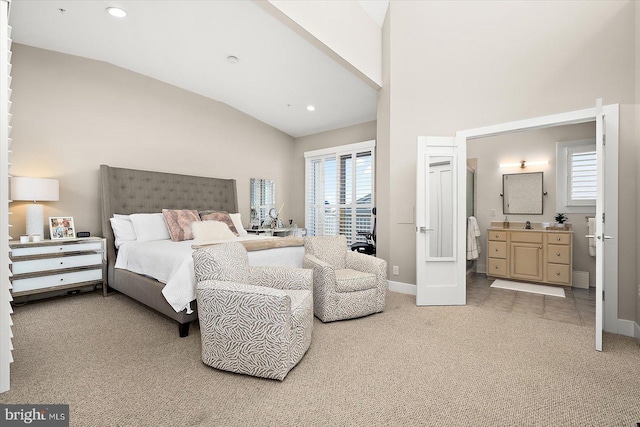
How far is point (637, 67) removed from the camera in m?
2.77

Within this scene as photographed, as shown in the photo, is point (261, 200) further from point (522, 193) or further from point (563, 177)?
point (563, 177)

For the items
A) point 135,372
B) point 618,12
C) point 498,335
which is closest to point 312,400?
point 135,372

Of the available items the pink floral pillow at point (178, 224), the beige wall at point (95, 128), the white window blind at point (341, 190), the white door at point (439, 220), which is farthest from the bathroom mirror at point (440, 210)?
the beige wall at point (95, 128)

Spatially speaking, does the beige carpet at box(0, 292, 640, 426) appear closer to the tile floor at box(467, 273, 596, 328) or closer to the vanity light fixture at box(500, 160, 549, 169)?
the tile floor at box(467, 273, 596, 328)

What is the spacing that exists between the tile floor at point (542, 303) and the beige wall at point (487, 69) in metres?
0.50

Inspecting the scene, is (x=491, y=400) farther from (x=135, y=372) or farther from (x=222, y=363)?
(x=135, y=372)

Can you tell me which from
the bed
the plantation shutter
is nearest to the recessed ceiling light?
the bed

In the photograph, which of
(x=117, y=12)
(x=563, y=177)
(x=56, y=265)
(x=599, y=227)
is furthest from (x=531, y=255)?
(x=56, y=265)

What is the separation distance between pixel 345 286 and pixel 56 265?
11.0 feet

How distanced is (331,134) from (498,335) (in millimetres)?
4770

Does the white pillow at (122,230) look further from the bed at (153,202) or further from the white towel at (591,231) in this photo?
the white towel at (591,231)

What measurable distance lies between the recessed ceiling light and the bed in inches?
73.8

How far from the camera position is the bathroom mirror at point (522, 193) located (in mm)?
4973

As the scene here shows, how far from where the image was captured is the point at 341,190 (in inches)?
244
